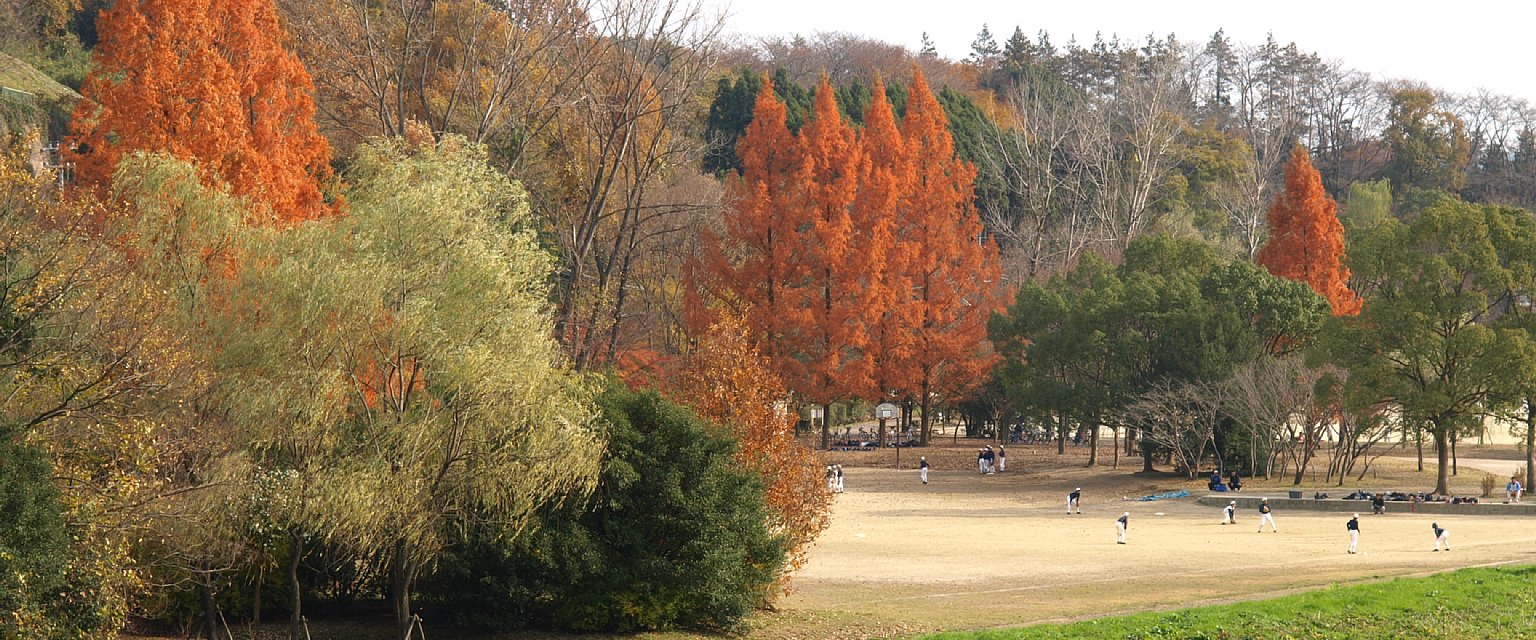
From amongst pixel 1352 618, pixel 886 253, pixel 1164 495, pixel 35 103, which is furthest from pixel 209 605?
pixel 886 253

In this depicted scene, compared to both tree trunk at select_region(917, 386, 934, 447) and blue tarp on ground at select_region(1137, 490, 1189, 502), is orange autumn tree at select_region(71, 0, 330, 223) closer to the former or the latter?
blue tarp on ground at select_region(1137, 490, 1189, 502)

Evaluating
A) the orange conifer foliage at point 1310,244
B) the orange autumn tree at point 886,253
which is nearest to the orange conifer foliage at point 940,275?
the orange autumn tree at point 886,253

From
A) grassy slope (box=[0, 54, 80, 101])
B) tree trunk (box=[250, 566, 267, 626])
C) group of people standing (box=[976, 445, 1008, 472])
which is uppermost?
Answer: grassy slope (box=[0, 54, 80, 101])

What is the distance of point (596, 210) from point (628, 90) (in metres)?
3.70

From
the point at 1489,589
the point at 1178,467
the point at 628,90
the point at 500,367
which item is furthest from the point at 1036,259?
the point at 500,367

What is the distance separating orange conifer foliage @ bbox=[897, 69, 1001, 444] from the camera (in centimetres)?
5684

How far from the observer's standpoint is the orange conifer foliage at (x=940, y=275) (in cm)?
5684

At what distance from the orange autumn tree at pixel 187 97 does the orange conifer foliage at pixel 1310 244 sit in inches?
1538

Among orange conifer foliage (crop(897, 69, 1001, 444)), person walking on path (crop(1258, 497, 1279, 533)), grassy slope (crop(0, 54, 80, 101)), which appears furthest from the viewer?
orange conifer foliage (crop(897, 69, 1001, 444))

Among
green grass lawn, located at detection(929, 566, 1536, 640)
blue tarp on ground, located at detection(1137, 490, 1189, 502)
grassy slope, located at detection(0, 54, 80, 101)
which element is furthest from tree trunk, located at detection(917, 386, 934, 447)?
green grass lawn, located at detection(929, 566, 1536, 640)

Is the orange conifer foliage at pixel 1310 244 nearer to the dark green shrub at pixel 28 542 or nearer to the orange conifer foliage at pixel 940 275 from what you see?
the orange conifer foliage at pixel 940 275

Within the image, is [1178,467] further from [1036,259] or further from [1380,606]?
[1380,606]

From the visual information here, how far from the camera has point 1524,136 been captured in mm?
98812

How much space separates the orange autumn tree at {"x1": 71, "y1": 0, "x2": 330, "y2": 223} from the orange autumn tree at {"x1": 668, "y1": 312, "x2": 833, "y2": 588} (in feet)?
31.6
